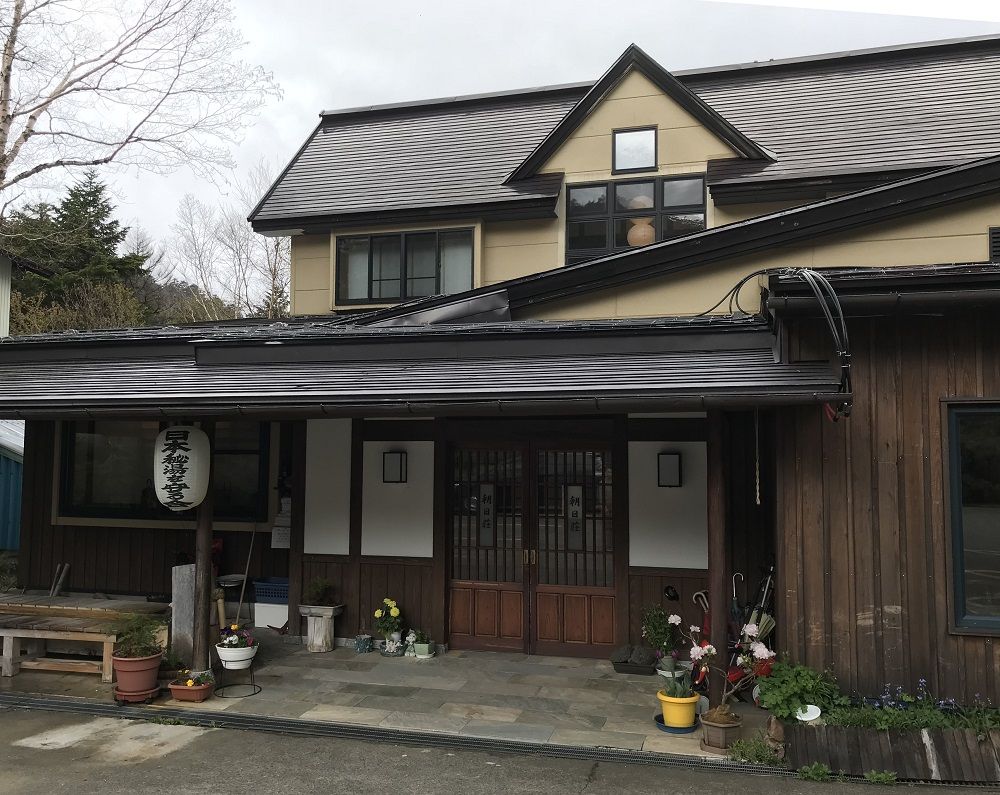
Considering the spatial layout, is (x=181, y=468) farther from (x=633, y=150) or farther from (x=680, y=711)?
(x=633, y=150)

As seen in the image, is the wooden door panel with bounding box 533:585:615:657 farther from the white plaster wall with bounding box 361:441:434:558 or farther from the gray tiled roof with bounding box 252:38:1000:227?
the gray tiled roof with bounding box 252:38:1000:227

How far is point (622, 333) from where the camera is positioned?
6.87m

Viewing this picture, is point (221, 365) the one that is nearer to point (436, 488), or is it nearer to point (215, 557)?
point (436, 488)

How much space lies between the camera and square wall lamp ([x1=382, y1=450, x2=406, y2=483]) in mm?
9203

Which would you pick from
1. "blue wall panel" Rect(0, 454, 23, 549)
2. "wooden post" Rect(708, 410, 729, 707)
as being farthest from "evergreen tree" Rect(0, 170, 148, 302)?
"wooden post" Rect(708, 410, 729, 707)

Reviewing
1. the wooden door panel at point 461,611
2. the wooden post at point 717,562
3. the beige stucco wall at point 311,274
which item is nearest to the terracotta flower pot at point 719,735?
the wooden post at point 717,562

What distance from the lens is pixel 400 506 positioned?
9.25m

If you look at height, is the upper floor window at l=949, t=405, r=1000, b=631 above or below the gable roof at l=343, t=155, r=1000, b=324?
below

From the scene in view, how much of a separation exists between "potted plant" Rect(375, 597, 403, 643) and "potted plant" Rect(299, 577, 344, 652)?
553 millimetres

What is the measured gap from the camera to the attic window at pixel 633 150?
11172 millimetres

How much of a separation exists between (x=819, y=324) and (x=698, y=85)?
8.14m

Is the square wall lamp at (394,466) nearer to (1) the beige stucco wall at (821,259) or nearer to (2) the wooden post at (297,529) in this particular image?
(2) the wooden post at (297,529)

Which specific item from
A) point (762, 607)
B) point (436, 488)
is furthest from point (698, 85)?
point (762, 607)

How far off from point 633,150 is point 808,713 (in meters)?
8.15
